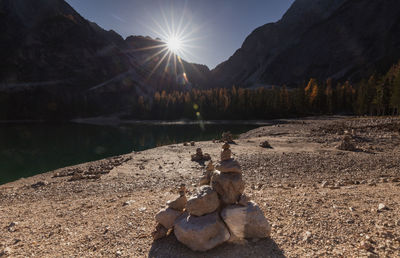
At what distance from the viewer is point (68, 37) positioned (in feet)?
517

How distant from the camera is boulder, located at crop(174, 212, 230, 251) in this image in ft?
17.8

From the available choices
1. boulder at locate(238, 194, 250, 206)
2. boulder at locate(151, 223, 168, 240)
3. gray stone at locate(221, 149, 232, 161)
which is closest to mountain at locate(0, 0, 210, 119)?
boulder at locate(151, 223, 168, 240)

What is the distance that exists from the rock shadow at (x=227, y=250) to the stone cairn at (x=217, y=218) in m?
0.17

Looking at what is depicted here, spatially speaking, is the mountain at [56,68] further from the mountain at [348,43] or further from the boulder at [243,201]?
the mountain at [348,43]

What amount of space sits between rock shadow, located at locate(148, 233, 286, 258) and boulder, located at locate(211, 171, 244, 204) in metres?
1.26

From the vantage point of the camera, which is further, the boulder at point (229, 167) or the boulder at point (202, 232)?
the boulder at point (229, 167)

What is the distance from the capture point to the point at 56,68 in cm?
14712

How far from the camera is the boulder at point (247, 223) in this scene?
5.71 meters

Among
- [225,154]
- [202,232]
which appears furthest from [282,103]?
[202,232]

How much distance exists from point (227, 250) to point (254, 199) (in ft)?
12.8

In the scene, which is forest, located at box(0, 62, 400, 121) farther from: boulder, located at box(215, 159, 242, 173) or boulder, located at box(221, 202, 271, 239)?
boulder, located at box(221, 202, 271, 239)

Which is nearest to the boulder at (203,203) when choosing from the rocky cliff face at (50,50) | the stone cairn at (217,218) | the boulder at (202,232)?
the stone cairn at (217,218)

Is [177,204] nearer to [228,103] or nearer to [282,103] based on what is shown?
[282,103]

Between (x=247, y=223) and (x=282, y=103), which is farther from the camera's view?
(x=282, y=103)
